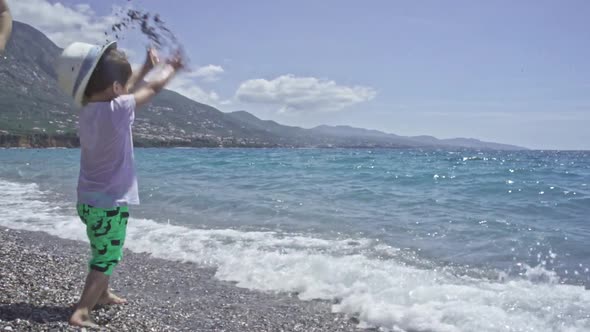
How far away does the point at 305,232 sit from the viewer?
1034 centimetres

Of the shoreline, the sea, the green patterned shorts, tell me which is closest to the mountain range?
the sea

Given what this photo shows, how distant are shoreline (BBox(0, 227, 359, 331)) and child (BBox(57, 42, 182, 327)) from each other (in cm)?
49

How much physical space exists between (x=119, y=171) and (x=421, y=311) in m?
3.58

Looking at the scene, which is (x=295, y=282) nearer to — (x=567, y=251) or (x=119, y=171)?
(x=119, y=171)

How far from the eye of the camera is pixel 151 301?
552 cm

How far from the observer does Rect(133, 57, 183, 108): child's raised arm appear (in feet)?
11.8

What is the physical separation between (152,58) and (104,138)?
706 mm

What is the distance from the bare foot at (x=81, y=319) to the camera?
12.4 feet

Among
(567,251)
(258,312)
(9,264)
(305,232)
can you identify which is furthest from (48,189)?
(567,251)

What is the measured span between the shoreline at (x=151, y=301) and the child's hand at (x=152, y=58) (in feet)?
6.84

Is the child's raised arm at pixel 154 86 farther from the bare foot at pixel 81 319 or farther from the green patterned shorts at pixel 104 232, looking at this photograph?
the bare foot at pixel 81 319

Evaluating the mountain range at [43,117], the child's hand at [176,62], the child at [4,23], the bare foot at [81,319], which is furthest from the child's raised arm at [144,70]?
the mountain range at [43,117]

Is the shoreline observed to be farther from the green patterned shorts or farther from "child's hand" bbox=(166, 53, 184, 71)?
"child's hand" bbox=(166, 53, 184, 71)

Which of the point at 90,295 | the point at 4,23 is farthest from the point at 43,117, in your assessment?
the point at 4,23
